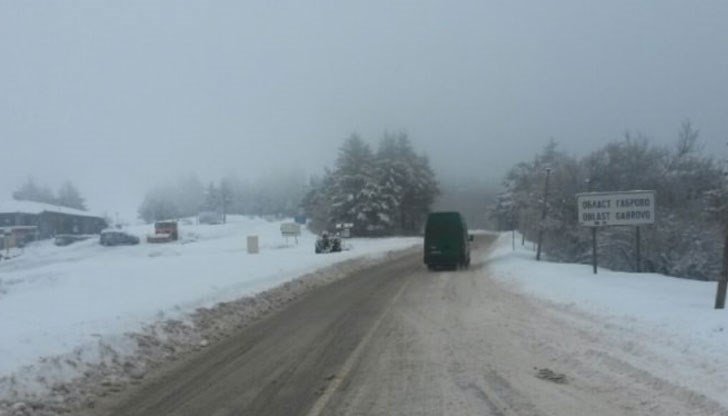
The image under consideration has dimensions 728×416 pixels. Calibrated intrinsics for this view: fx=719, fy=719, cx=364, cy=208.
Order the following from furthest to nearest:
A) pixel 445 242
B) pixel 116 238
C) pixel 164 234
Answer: pixel 164 234 < pixel 116 238 < pixel 445 242

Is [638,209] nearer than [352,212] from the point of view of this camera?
Yes

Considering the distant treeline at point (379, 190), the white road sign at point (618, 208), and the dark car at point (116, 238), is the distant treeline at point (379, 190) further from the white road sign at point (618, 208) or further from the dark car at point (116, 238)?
the white road sign at point (618, 208)

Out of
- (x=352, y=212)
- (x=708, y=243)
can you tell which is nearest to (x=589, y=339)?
(x=708, y=243)

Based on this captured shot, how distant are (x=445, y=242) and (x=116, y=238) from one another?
54.7 m

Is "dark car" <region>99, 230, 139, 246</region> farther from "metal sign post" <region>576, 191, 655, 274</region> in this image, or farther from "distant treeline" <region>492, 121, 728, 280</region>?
"metal sign post" <region>576, 191, 655, 274</region>

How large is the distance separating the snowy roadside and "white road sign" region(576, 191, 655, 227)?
2.08 m

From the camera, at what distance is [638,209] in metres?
25.6

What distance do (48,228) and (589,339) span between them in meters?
104

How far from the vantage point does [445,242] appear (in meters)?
35.5

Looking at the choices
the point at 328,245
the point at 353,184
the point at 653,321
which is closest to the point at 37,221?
the point at 353,184

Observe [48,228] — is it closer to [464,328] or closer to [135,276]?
[135,276]

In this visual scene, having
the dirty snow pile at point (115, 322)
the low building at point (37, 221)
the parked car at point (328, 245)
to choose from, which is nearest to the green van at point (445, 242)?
the dirty snow pile at point (115, 322)

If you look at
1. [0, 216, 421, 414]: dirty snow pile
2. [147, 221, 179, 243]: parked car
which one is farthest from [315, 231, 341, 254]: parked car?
[147, 221, 179, 243]: parked car

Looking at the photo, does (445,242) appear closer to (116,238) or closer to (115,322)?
(115,322)
